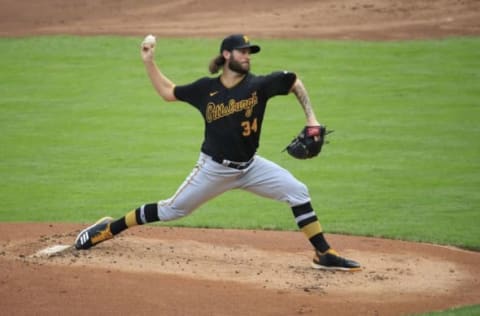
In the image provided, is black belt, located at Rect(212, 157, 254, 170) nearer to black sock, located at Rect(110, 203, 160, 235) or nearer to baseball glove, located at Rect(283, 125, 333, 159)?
baseball glove, located at Rect(283, 125, 333, 159)

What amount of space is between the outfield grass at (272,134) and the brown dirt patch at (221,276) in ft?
2.40

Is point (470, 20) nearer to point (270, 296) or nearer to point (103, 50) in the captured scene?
point (103, 50)

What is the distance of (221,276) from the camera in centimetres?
Answer: 721

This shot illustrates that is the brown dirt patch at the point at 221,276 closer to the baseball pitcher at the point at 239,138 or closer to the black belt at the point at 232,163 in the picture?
the baseball pitcher at the point at 239,138

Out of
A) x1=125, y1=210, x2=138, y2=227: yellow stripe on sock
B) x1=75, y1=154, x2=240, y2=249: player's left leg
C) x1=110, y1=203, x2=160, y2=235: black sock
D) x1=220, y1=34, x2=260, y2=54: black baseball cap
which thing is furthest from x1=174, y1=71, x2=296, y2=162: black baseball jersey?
x1=125, y1=210, x2=138, y2=227: yellow stripe on sock

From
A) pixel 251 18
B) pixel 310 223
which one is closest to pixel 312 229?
pixel 310 223

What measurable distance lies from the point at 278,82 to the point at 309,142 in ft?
1.73

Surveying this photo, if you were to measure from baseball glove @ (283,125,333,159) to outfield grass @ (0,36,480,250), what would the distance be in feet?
5.98

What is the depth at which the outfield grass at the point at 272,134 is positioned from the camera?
9789mm

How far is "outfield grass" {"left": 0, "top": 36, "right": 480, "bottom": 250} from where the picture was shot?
32.1ft

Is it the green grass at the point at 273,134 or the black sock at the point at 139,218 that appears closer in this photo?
the black sock at the point at 139,218

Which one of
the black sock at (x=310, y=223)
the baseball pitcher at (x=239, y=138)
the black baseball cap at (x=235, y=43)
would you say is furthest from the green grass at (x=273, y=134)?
the black baseball cap at (x=235, y=43)

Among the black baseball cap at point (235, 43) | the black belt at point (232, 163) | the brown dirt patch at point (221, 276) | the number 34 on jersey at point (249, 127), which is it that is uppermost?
the black baseball cap at point (235, 43)

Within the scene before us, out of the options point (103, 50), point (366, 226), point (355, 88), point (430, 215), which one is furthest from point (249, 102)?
point (103, 50)
